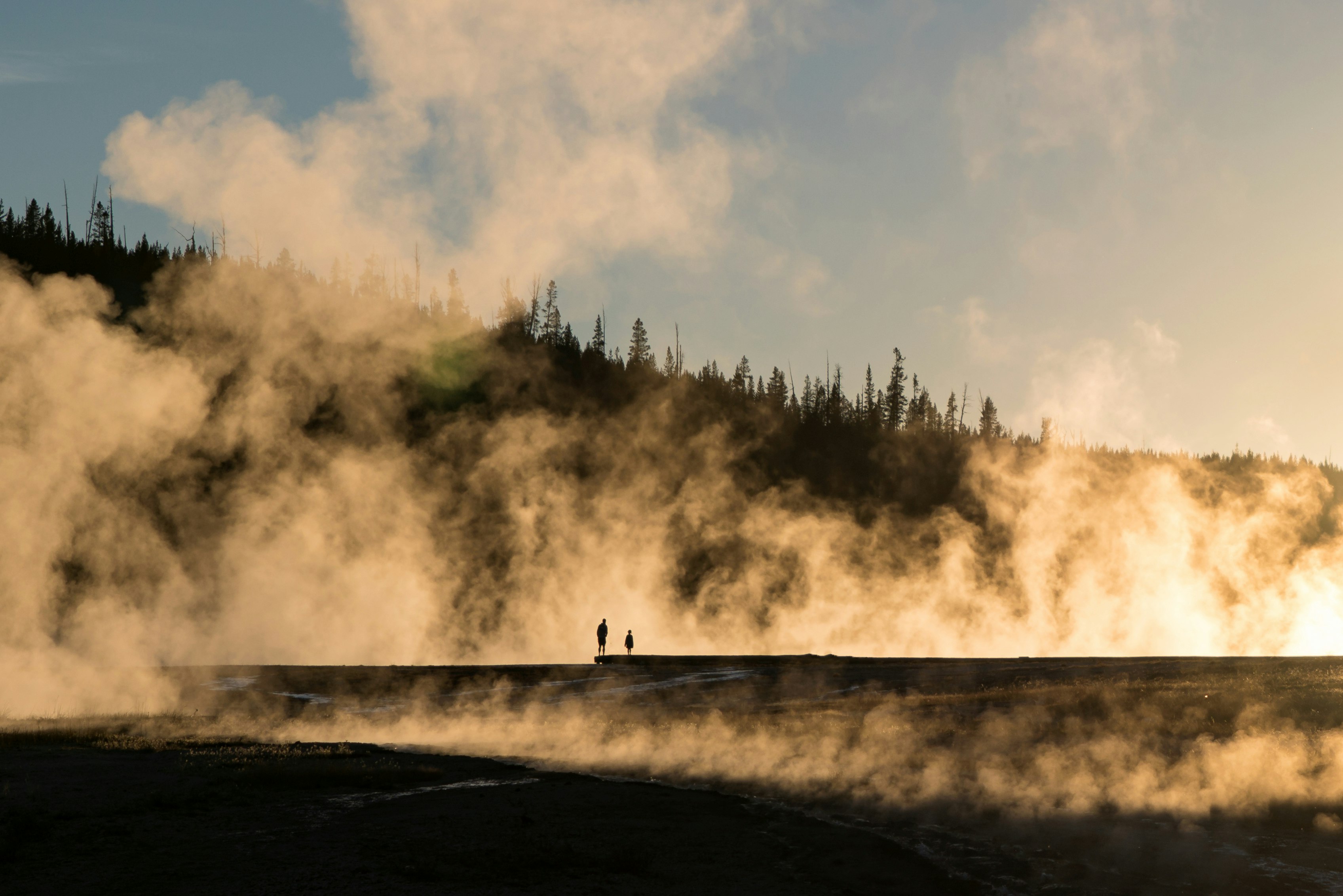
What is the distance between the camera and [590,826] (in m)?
10.7

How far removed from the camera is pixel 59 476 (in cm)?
3972

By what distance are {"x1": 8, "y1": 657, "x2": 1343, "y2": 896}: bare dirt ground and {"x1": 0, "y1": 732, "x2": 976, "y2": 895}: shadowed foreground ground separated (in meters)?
0.04

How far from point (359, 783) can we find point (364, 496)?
5742 centimetres

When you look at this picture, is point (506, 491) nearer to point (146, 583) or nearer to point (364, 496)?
point (364, 496)

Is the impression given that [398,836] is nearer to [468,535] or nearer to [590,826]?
[590,826]

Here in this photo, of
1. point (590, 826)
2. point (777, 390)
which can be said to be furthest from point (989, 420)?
point (590, 826)

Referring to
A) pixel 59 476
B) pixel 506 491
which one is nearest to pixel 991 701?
pixel 59 476

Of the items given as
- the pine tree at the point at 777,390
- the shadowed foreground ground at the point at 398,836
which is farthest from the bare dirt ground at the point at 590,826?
the pine tree at the point at 777,390

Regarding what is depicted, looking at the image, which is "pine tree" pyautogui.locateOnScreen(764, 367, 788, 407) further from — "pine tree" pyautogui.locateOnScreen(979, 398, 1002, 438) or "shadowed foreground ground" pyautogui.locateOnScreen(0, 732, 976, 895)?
"shadowed foreground ground" pyautogui.locateOnScreen(0, 732, 976, 895)

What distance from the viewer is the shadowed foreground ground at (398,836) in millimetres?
8500

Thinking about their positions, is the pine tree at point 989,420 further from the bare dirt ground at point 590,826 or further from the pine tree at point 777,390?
the bare dirt ground at point 590,826

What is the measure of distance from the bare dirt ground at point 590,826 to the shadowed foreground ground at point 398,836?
4 centimetres

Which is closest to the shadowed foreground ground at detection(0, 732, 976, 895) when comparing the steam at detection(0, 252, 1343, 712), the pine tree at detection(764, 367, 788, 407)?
the steam at detection(0, 252, 1343, 712)

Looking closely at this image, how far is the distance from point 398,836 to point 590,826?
2.11 metres
